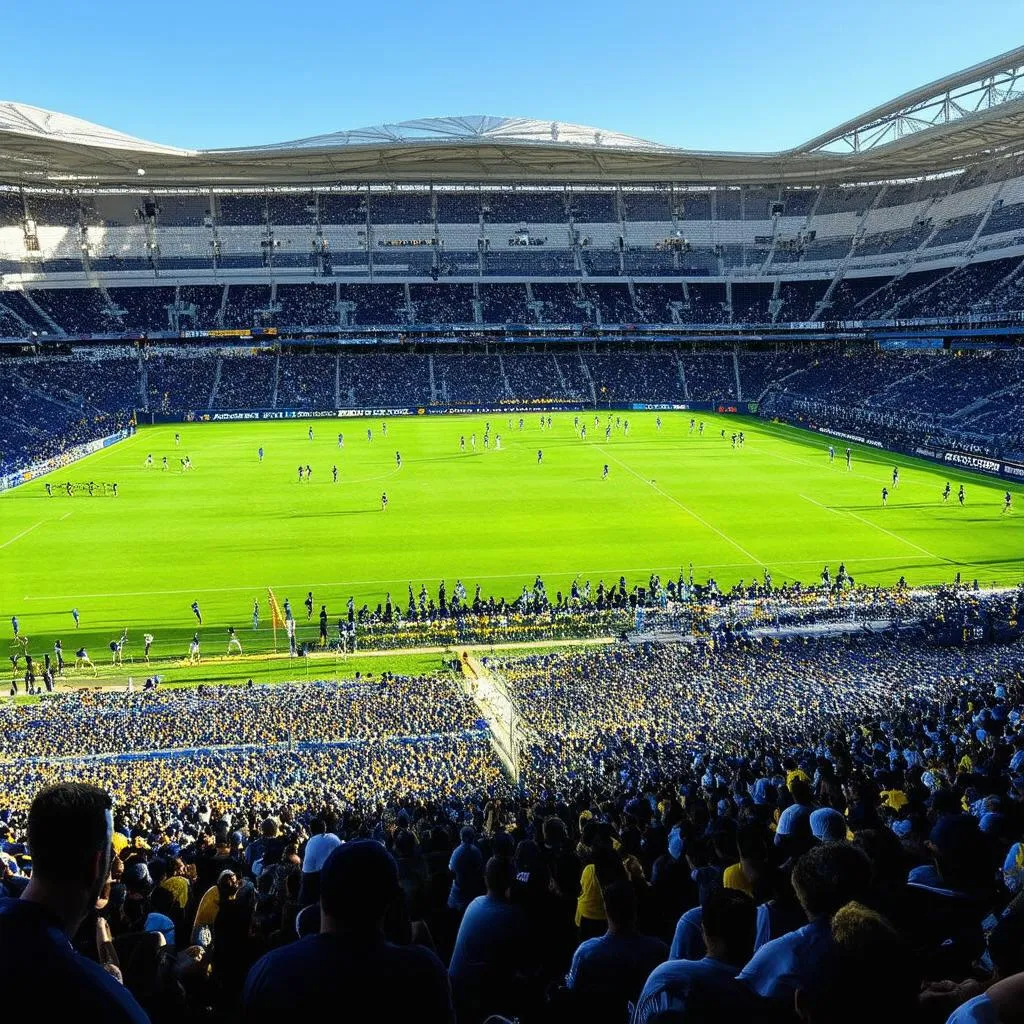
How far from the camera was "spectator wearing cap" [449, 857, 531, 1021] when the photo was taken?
15.5ft

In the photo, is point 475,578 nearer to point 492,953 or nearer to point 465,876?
point 465,876

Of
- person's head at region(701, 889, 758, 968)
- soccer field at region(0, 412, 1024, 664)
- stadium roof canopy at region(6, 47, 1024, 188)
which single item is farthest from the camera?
stadium roof canopy at region(6, 47, 1024, 188)

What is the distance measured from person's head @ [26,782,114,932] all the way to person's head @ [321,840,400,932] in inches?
29.7

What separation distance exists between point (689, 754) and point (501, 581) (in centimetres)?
1809

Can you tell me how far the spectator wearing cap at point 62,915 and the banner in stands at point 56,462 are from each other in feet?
177

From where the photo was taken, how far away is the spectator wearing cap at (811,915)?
3.82m

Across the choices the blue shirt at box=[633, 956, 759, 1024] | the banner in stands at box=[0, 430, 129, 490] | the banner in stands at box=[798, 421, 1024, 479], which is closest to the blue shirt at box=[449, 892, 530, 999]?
the blue shirt at box=[633, 956, 759, 1024]

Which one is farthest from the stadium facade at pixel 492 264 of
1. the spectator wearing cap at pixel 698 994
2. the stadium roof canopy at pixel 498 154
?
the spectator wearing cap at pixel 698 994

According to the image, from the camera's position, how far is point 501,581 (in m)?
32.9

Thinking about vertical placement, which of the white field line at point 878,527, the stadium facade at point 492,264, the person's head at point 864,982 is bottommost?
the white field line at point 878,527

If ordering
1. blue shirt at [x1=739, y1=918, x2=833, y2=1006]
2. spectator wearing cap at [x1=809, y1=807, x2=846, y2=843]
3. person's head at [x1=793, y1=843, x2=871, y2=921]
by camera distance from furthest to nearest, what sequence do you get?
spectator wearing cap at [x1=809, y1=807, x2=846, y2=843]
person's head at [x1=793, y1=843, x2=871, y2=921]
blue shirt at [x1=739, y1=918, x2=833, y2=1006]

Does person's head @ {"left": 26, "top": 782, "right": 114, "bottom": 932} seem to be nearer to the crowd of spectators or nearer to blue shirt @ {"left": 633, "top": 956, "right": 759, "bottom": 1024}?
the crowd of spectators

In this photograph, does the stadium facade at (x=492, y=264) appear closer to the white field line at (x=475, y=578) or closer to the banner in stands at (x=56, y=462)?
the banner in stands at (x=56, y=462)

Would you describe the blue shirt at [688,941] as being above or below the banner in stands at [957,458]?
above
